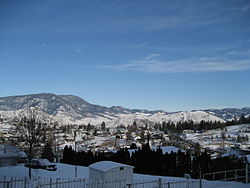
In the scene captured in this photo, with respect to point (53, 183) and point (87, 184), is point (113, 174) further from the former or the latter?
point (53, 183)

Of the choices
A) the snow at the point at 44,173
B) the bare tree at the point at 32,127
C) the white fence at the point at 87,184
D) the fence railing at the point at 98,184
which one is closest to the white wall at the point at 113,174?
the fence railing at the point at 98,184

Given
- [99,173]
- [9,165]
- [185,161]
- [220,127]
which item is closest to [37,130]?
[9,165]

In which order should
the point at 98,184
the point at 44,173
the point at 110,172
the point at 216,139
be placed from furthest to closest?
the point at 216,139 → the point at 44,173 → the point at 110,172 → the point at 98,184

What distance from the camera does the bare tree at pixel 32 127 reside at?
24.9m

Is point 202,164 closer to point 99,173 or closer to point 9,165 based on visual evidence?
point 99,173

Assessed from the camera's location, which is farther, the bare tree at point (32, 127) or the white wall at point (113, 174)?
the bare tree at point (32, 127)

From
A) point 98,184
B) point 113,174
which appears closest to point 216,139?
point 113,174

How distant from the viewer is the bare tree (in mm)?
24875

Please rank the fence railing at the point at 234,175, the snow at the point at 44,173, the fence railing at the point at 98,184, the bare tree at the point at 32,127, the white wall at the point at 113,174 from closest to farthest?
the fence railing at the point at 98,184 < the white wall at the point at 113,174 < the fence railing at the point at 234,175 < the snow at the point at 44,173 < the bare tree at the point at 32,127

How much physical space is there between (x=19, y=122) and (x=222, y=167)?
25.1 meters

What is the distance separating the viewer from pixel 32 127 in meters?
25.3

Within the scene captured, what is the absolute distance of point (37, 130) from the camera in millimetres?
25531

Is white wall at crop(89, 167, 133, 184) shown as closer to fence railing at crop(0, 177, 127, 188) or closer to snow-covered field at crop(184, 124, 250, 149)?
fence railing at crop(0, 177, 127, 188)

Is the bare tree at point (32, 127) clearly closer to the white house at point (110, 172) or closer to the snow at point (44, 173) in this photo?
the snow at point (44, 173)
